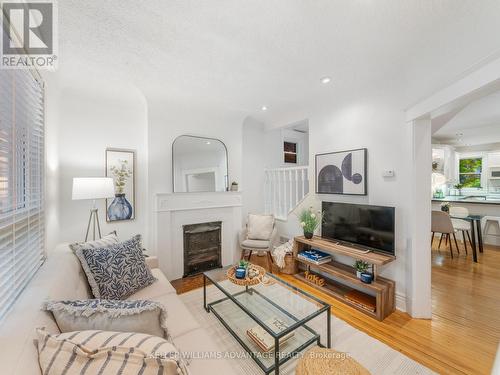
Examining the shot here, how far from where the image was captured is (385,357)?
1.71 m

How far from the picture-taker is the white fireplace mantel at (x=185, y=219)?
3055 mm

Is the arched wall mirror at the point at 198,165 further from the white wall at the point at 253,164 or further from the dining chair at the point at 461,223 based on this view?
the dining chair at the point at 461,223

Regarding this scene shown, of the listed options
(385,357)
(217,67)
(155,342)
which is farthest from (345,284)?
(217,67)

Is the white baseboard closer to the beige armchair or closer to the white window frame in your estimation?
the beige armchair

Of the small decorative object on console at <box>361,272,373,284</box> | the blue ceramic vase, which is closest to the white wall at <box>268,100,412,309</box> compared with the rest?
the small decorative object on console at <box>361,272,373,284</box>

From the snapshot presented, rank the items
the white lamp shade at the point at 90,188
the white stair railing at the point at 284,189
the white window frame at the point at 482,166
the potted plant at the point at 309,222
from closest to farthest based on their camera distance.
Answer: the white lamp shade at the point at 90,188 → the potted plant at the point at 309,222 → the white stair railing at the point at 284,189 → the white window frame at the point at 482,166

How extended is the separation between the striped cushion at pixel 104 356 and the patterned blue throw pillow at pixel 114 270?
0.90 metres

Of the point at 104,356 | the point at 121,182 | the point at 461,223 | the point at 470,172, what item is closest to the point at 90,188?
the point at 121,182

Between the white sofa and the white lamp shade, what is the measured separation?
0.57 meters

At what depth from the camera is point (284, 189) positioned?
397 cm

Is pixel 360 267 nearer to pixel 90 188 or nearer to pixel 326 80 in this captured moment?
pixel 326 80

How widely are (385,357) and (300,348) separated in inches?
28.8

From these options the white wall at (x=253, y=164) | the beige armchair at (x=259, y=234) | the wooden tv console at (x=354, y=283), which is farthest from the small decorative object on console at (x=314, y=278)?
the white wall at (x=253, y=164)

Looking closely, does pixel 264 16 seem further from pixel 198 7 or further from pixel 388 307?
pixel 388 307
